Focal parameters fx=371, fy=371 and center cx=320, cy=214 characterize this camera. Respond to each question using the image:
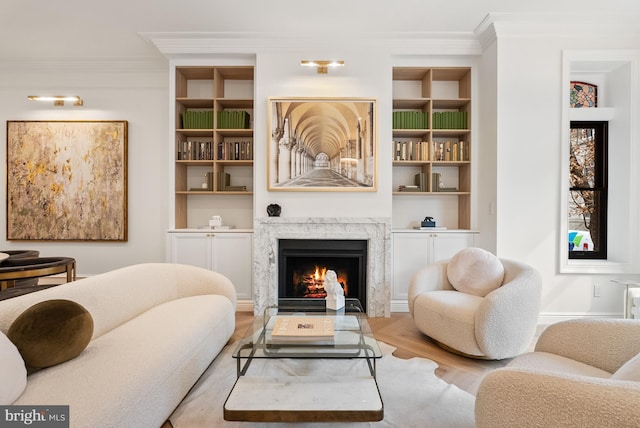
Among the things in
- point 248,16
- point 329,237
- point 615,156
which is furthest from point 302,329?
point 615,156

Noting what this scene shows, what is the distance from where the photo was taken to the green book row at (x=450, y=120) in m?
4.18

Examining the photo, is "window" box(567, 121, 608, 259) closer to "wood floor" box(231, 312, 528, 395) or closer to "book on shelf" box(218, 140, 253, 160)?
"wood floor" box(231, 312, 528, 395)

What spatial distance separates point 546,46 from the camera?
142 inches

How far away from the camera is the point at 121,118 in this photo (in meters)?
4.53

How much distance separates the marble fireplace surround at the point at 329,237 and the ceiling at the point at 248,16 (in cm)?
190

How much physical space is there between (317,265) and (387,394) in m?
2.00

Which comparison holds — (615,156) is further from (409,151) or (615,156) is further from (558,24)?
(409,151)

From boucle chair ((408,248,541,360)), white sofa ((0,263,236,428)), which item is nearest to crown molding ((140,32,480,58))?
boucle chair ((408,248,541,360))

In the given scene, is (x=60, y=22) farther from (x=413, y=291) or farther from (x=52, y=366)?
(x=413, y=291)

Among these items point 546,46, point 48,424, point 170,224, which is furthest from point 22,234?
point 546,46

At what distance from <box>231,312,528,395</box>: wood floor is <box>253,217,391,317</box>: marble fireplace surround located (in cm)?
22

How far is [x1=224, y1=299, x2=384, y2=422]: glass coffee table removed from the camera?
5.12ft

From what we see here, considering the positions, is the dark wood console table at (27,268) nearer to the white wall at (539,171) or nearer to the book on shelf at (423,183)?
the book on shelf at (423,183)

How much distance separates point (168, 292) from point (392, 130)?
2720 millimetres
